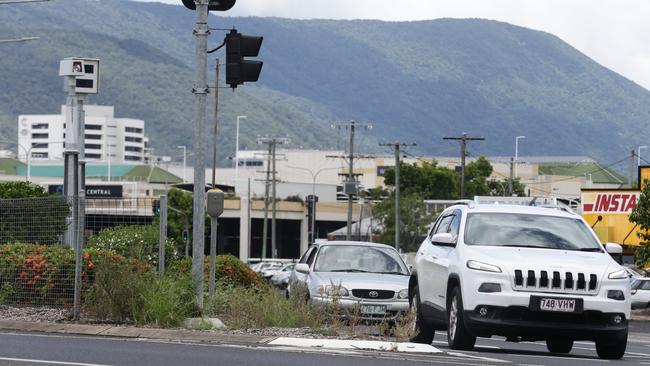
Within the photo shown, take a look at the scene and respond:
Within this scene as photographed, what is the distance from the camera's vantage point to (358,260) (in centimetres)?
2491

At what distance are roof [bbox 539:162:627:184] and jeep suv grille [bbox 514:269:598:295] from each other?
157403 millimetres

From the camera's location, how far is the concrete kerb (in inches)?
716

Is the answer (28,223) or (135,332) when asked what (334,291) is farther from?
(28,223)

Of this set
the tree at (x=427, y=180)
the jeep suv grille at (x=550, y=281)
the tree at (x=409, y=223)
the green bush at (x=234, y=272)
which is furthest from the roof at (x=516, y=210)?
the tree at (x=427, y=180)

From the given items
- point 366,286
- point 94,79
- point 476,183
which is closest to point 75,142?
point 94,79

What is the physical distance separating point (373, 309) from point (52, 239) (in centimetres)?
566

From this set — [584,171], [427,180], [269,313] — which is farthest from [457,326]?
[584,171]

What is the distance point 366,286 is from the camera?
76.9 ft

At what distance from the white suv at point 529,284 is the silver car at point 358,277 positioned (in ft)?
13.8

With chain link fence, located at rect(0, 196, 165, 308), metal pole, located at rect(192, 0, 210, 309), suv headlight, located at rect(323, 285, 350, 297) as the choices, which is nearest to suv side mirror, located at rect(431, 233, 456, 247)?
suv headlight, located at rect(323, 285, 350, 297)

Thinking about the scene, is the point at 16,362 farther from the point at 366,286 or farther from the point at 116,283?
the point at 366,286

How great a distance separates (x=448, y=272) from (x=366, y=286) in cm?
599

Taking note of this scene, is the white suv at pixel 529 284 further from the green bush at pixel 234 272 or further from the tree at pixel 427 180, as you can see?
the tree at pixel 427 180

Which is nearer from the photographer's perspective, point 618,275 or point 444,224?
point 618,275
